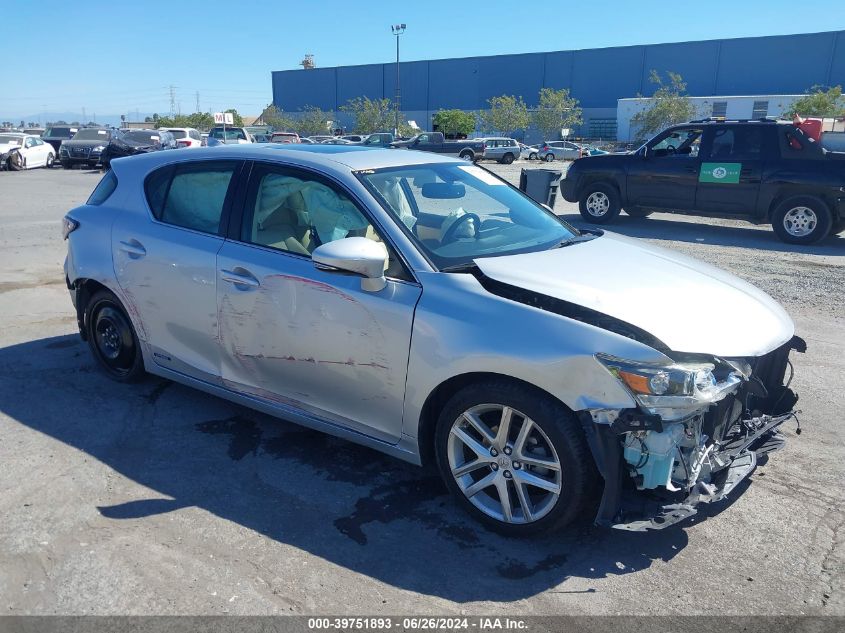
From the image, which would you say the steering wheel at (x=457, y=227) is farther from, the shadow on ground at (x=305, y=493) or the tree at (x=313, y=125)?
the tree at (x=313, y=125)

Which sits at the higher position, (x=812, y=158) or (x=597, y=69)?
(x=597, y=69)

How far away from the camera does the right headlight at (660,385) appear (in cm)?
289

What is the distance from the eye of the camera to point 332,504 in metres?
3.58

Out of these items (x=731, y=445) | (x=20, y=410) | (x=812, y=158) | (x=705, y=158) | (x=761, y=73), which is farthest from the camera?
(x=761, y=73)

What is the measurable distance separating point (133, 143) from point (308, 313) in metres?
27.5

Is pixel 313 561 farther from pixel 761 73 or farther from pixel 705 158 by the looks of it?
pixel 761 73

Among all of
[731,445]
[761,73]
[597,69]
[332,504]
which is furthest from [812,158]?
[597,69]

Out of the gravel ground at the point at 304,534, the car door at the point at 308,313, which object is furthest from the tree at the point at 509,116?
the car door at the point at 308,313

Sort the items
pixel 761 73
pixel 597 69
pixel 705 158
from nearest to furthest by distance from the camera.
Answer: pixel 705 158 < pixel 761 73 < pixel 597 69

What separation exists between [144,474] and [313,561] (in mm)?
1296

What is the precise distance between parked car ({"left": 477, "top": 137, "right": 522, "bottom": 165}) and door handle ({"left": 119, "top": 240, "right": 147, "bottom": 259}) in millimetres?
40254

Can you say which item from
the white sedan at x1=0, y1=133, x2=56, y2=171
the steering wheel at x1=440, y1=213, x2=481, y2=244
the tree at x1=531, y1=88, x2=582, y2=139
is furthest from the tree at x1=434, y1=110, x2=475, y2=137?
the steering wheel at x1=440, y1=213, x2=481, y2=244

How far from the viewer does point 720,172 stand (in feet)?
39.1

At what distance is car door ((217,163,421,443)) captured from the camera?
3.46 metres
